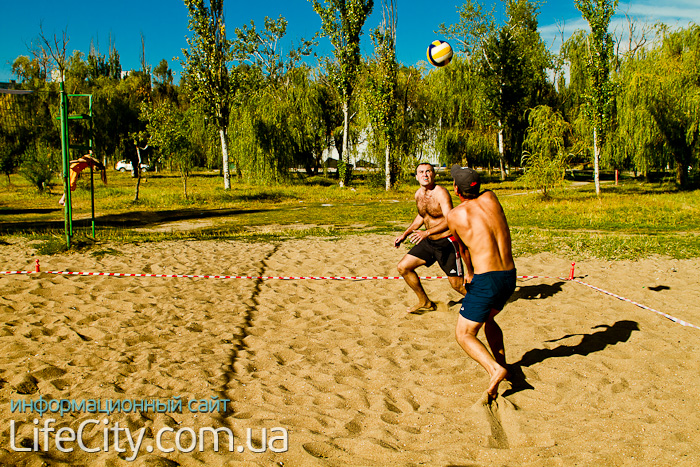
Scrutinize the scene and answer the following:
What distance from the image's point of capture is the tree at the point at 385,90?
30.8m

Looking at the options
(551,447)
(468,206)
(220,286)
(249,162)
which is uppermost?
(249,162)

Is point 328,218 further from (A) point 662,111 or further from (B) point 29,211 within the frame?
(A) point 662,111

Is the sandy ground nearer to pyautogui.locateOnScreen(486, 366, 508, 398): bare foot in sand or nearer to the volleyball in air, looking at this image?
pyautogui.locateOnScreen(486, 366, 508, 398): bare foot in sand

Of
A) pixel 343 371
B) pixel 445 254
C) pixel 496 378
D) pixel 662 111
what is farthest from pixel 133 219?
pixel 662 111

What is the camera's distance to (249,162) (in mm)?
30297

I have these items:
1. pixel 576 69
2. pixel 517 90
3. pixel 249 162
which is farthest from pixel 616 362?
pixel 576 69

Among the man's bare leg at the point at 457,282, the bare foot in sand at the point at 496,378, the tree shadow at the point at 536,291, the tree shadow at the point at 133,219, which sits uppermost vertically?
the tree shadow at the point at 133,219

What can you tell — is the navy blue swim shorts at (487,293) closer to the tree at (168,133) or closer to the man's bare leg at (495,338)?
the man's bare leg at (495,338)

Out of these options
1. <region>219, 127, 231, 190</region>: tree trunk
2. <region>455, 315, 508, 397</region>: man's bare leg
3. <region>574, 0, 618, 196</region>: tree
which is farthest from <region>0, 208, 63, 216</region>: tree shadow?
<region>574, 0, 618, 196</region>: tree

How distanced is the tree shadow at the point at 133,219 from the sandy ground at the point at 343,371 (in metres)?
8.42

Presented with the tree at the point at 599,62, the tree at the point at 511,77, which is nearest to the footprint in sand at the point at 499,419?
the tree at the point at 599,62

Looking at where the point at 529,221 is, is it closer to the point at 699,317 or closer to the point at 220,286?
the point at 699,317

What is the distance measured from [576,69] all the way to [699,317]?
3865 centimetres

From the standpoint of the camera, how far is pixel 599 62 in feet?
85.0
